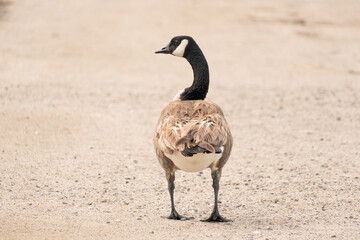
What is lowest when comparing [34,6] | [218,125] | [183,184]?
[34,6]

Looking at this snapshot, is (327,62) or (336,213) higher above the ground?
(336,213)

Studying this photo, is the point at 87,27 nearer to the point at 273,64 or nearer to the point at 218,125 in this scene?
the point at 273,64

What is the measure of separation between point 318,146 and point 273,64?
6.27m

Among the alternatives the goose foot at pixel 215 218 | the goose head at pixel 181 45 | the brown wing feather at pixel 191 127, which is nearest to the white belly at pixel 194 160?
the brown wing feather at pixel 191 127

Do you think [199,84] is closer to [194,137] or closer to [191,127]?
[191,127]

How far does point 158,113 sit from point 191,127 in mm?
5843

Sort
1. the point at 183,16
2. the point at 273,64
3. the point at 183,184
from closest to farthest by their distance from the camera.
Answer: the point at 183,184, the point at 273,64, the point at 183,16

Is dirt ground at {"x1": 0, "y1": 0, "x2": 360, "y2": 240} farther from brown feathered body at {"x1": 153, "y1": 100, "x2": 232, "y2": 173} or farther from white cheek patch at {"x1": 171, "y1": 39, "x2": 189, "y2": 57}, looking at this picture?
white cheek patch at {"x1": 171, "y1": 39, "x2": 189, "y2": 57}

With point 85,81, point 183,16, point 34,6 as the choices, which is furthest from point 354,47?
point 34,6

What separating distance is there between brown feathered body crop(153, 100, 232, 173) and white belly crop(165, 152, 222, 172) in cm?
4

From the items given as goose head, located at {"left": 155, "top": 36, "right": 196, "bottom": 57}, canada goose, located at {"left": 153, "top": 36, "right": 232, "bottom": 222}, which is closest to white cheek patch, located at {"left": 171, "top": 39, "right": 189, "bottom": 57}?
goose head, located at {"left": 155, "top": 36, "right": 196, "bottom": 57}

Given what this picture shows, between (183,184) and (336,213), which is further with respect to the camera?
(183,184)

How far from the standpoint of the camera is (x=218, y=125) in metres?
5.92

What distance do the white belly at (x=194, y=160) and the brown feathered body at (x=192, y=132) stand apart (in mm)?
40
